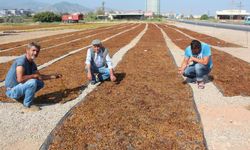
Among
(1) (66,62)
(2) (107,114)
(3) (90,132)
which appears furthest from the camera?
(1) (66,62)

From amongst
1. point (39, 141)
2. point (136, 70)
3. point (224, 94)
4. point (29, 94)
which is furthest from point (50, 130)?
point (136, 70)

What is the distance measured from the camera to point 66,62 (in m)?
15.5

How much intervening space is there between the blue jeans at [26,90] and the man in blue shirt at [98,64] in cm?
223

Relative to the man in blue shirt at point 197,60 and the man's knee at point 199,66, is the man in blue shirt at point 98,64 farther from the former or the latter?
the man's knee at point 199,66

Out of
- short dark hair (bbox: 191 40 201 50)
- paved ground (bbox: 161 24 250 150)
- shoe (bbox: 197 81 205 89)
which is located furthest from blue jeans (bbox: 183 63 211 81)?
short dark hair (bbox: 191 40 201 50)

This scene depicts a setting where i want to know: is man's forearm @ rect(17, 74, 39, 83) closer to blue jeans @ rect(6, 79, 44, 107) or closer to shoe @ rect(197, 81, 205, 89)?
blue jeans @ rect(6, 79, 44, 107)

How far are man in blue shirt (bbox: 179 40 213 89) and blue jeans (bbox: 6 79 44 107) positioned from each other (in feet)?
12.7

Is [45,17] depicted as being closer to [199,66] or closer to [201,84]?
[201,84]

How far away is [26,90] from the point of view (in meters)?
7.64

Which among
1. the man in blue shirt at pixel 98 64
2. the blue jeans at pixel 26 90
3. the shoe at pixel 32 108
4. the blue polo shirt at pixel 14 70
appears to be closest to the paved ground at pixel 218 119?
the shoe at pixel 32 108

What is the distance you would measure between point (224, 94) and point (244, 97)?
51 centimetres

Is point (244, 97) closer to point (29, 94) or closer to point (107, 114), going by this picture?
point (107, 114)

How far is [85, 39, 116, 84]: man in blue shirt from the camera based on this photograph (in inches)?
388

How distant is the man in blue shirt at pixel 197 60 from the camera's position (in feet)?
31.1
